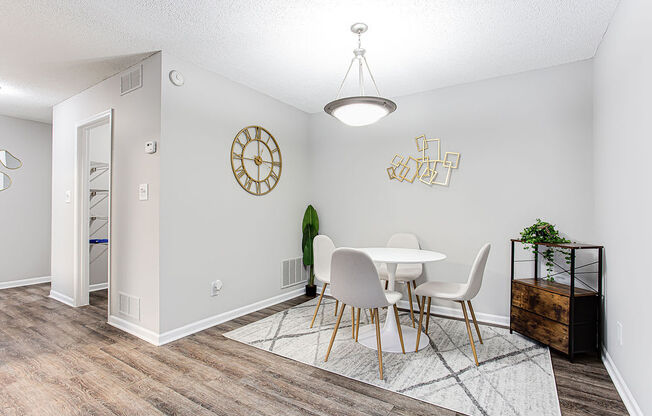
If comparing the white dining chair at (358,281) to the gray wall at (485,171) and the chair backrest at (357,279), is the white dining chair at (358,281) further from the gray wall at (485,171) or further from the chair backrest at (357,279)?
the gray wall at (485,171)

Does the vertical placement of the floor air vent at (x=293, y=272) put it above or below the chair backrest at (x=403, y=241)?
below

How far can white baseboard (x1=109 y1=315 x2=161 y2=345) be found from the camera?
2.75 meters

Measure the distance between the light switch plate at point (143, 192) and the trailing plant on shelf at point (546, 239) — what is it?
328cm

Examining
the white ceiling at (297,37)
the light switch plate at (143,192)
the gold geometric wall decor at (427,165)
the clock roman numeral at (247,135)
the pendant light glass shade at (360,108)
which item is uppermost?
the white ceiling at (297,37)

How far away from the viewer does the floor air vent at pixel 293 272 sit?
408cm

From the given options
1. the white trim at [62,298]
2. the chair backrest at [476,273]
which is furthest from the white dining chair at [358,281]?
the white trim at [62,298]

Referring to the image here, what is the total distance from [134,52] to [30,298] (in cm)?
350

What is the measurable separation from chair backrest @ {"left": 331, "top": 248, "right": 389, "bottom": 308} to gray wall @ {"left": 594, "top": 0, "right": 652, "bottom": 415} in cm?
137

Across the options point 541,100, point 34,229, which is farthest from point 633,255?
point 34,229

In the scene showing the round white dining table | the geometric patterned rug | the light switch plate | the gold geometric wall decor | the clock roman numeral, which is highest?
the clock roman numeral

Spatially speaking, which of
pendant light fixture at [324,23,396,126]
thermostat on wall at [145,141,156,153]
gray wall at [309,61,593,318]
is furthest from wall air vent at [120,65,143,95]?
gray wall at [309,61,593,318]

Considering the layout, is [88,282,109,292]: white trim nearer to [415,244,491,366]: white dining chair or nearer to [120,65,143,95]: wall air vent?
[120,65,143,95]: wall air vent

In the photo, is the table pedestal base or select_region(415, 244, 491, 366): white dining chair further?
the table pedestal base

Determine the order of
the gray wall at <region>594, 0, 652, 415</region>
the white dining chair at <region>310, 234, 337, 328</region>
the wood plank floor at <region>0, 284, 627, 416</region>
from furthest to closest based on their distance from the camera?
the white dining chair at <region>310, 234, 337, 328</region> < the wood plank floor at <region>0, 284, 627, 416</region> < the gray wall at <region>594, 0, 652, 415</region>
